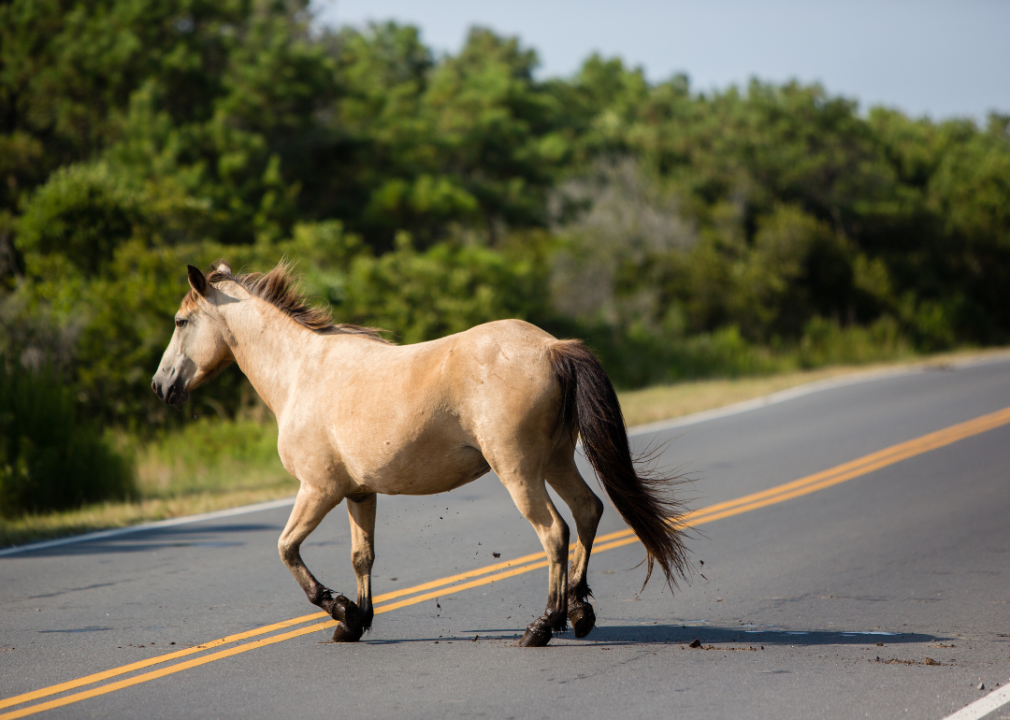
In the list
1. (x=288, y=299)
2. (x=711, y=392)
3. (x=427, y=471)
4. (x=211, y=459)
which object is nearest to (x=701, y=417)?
(x=711, y=392)

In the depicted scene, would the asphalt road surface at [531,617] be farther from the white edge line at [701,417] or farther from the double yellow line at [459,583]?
the white edge line at [701,417]

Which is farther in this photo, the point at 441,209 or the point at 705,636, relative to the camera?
the point at 441,209

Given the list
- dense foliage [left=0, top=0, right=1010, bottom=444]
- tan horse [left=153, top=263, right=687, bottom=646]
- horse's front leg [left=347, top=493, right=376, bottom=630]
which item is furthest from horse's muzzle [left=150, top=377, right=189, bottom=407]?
dense foliage [left=0, top=0, right=1010, bottom=444]

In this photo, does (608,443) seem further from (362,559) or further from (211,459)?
(211,459)

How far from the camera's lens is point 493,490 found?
11344 millimetres

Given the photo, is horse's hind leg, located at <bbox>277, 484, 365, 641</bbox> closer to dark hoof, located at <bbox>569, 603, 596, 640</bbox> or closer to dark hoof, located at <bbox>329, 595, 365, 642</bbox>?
dark hoof, located at <bbox>329, 595, 365, 642</bbox>

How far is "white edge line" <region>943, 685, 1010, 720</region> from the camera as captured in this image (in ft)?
14.3

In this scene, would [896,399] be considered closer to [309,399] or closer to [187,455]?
[187,455]

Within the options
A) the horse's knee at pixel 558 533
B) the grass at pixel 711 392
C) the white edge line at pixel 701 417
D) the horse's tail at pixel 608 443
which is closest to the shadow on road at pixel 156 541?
the white edge line at pixel 701 417

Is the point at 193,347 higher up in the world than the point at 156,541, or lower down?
higher up

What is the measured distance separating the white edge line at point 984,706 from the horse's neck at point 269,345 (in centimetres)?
387

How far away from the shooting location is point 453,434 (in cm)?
541

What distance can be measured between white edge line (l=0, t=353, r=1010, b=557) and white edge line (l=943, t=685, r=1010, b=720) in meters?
7.50

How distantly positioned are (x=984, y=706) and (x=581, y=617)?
6.83ft
